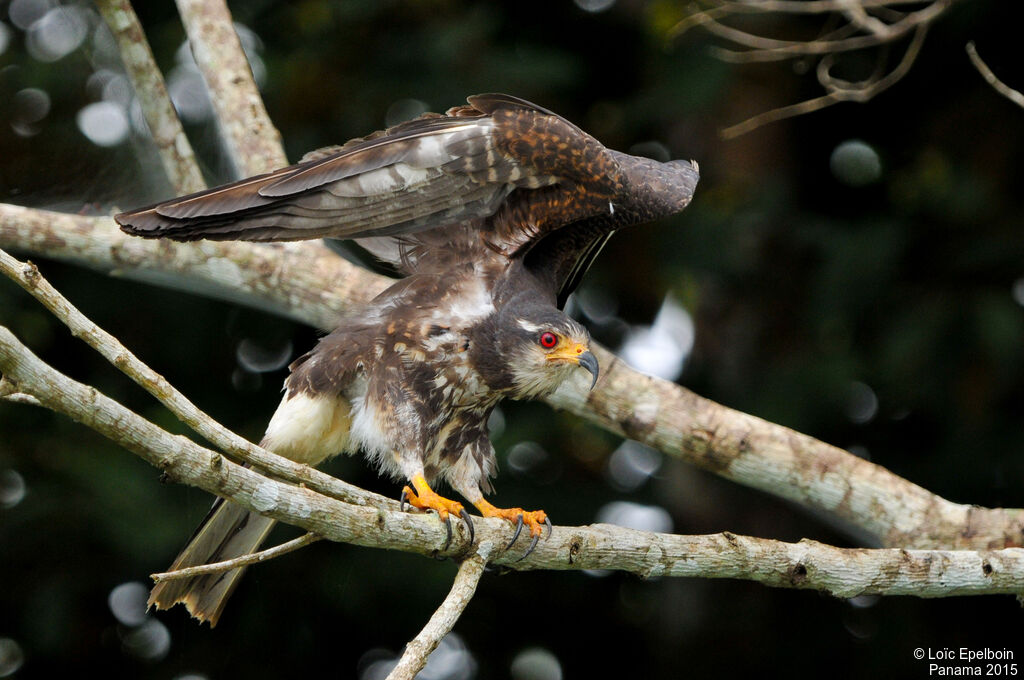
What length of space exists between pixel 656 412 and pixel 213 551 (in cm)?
176

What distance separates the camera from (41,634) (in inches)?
203

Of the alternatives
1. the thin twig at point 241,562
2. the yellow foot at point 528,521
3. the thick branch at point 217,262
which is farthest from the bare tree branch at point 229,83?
the thin twig at point 241,562

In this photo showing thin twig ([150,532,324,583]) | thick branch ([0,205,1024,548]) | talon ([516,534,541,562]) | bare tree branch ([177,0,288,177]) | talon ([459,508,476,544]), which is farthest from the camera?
bare tree branch ([177,0,288,177])

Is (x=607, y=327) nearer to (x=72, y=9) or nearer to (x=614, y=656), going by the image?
(x=614, y=656)

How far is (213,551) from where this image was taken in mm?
3715

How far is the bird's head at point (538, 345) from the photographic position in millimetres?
3652

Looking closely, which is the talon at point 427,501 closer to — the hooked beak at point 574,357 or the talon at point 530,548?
the talon at point 530,548

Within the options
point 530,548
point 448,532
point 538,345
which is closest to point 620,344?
point 538,345

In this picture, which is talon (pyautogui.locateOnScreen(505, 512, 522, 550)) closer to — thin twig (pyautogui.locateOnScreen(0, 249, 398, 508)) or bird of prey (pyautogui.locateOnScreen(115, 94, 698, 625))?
bird of prey (pyautogui.locateOnScreen(115, 94, 698, 625))

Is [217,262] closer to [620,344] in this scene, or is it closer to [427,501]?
[427,501]

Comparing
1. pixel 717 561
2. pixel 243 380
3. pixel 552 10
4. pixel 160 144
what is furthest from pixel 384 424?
pixel 552 10

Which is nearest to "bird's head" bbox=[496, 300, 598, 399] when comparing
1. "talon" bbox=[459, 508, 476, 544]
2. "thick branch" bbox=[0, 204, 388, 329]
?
"talon" bbox=[459, 508, 476, 544]

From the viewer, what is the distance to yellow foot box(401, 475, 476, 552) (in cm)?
308

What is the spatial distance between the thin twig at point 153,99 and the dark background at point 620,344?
0.29m
